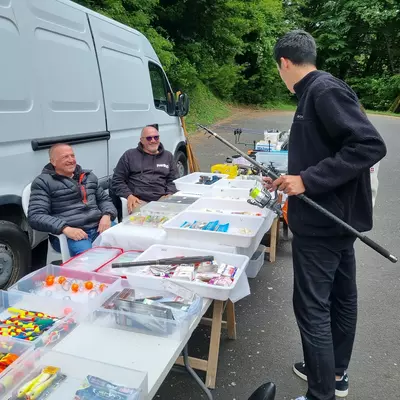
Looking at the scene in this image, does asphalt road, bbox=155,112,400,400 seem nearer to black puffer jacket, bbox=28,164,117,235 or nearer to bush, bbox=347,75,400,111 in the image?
black puffer jacket, bbox=28,164,117,235

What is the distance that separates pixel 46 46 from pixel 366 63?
30465mm

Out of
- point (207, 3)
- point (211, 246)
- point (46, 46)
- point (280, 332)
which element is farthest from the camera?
point (207, 3)

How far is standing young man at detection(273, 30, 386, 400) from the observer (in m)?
1.79

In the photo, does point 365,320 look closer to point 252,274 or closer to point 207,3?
point 252,274

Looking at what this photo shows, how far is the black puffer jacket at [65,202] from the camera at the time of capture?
10.6ft

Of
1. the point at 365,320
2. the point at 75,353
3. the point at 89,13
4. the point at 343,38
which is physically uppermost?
the point at 343,38

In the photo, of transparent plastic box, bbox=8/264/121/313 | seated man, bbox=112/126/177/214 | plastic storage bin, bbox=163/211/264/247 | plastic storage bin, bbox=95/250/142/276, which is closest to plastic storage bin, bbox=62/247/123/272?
plastic storage bin, bbox=95/250/142/276

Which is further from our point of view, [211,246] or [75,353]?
[211,246]

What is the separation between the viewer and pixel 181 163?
6918mm

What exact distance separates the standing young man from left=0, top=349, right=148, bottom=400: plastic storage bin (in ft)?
3.39

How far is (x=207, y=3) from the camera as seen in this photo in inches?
547

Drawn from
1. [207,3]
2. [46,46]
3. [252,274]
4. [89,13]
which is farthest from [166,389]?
[207,3]

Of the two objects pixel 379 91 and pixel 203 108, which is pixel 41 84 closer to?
pixel 203 108

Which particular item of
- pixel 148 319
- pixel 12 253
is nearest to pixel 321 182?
pixel 148 319
